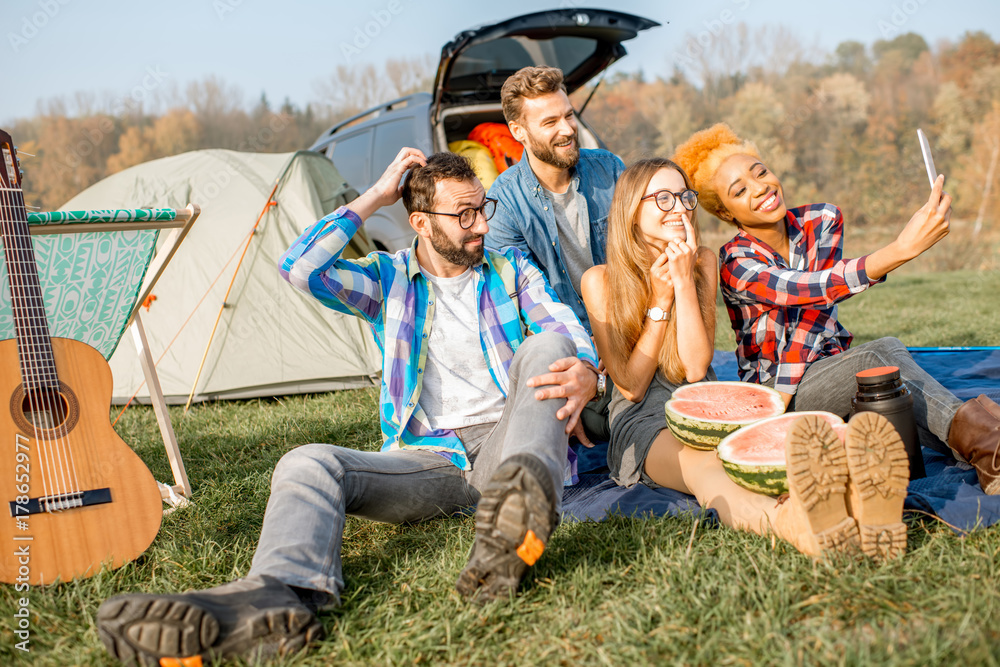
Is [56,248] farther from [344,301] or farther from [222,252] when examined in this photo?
[222,252]

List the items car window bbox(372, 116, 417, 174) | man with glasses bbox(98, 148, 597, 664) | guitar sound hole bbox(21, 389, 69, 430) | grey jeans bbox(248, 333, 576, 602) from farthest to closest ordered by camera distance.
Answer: car window bbox(372, 116, 417, 174)
guitar sound hole bbox(21, 389, 69, 430)
grey jeans bbox(248, 333, 576, 602)
man with glasses bbox(98, 148, 597, 664)

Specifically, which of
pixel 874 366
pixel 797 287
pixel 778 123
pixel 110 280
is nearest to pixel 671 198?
pixel 797 287

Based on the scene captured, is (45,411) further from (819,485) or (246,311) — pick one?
(246,311)

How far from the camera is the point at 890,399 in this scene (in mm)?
2365

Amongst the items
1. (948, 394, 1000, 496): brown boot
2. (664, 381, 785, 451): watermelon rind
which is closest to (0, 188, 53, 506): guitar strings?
(664, 381, 785, 451): watermelon rind

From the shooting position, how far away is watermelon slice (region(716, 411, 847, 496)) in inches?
83.1

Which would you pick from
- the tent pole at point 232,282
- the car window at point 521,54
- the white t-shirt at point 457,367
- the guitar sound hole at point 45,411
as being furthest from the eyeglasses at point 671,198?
the tent pole at point 232,282

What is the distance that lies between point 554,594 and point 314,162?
4.86 meters

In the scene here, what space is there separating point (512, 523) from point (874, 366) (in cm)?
181

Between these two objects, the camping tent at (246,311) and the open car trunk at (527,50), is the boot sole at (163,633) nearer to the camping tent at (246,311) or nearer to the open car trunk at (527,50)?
the camping tent at (246,311)

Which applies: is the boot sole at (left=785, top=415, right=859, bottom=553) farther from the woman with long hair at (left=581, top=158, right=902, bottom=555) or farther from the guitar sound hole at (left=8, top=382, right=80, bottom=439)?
the guitar sound hole at (left=8, top=382, right=80, bottom=439)

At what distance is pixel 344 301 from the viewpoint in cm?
264

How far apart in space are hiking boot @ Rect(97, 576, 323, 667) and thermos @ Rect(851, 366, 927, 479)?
1.99 metres

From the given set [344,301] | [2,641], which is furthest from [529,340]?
[2,641]
